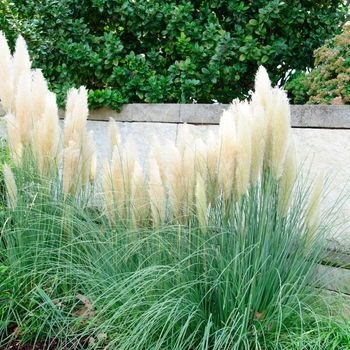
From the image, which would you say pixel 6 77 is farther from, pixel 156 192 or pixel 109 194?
pixel 156 192

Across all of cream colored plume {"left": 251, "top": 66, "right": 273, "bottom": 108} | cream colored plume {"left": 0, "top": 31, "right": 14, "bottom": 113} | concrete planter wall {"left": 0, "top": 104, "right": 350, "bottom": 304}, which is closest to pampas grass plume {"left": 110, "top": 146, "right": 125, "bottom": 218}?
concrete planter wall {"left": 0, "top": 104, "right": 350, "bottom": 304}

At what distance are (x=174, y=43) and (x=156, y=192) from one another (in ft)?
8.30

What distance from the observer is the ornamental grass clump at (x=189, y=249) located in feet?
8.24

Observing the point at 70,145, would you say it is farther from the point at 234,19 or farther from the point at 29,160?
the point at 234,19

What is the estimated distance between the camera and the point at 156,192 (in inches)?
109

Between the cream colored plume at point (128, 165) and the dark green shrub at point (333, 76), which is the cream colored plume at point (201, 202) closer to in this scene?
the cream colored plume at point (128, 165)

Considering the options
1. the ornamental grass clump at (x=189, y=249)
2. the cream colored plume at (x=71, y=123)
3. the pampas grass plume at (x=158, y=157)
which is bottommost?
the ornamental grass clump at (x=189, y=249)

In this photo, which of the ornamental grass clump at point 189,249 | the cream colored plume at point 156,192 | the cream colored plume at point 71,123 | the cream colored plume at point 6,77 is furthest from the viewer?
the cream colored plume at point 6,77

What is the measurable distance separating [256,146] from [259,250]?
0.52 meters

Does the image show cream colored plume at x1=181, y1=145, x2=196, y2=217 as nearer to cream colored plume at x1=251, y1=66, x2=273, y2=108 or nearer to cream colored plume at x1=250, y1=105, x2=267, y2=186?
cream colored plume at x1=250, y1=105, x2=267, y2=186

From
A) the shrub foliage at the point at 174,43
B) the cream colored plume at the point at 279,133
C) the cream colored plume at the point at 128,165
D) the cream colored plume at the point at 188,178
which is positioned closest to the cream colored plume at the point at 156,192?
the cream colored plume at the point at 188,178

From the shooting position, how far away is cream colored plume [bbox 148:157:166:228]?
2754mm

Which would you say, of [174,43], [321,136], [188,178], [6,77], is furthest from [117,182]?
[174,43]

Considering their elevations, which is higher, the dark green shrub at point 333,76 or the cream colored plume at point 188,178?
the dark green shrub at point 333,76
